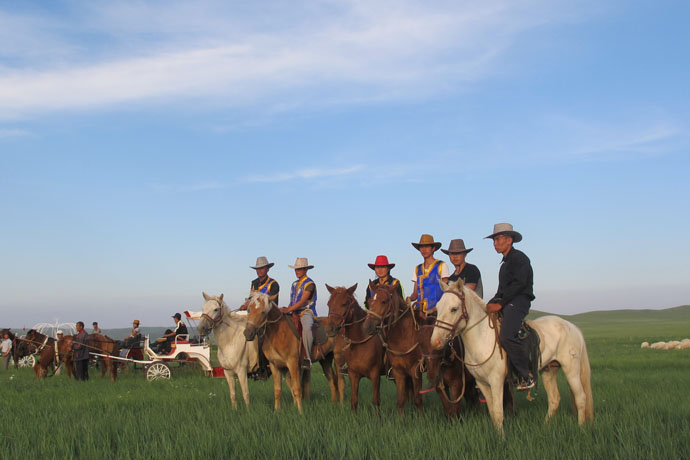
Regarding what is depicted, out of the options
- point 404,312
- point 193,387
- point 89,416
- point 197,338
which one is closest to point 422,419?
point 404,312

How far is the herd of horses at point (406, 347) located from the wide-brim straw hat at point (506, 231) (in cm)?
106

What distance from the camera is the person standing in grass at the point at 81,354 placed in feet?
66.9

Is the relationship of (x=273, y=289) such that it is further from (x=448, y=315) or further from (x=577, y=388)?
(x=577, y=388)

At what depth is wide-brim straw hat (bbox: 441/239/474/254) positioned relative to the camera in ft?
32.4

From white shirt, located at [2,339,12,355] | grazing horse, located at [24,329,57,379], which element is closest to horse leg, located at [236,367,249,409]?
grazing horse, located at [24,329,57,379]

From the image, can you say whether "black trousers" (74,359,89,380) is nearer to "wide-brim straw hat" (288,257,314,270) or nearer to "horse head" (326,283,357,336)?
"wide-brim straw hat" (288,257,314,270)

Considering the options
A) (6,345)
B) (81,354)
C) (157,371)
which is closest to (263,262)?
(157,371)

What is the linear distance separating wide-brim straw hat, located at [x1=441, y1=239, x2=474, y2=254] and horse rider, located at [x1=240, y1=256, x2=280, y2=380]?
3.79 metres

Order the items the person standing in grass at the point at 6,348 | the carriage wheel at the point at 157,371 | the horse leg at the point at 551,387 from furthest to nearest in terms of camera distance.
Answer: the person standing in grass at the point at 6,348, the carriage wheel at the point at 157,371, the horse leg at the point at 551,387

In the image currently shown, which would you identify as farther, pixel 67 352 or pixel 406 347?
pixel 67 352

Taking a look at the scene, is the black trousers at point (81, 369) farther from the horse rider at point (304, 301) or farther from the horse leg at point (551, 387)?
the horse leg at point (551, 387)

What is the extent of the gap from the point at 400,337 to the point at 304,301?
9.26ft

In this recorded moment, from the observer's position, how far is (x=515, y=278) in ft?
27.1

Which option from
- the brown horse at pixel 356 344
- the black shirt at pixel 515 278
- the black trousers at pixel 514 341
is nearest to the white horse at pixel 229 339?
the brown horse at pixel 356 344
